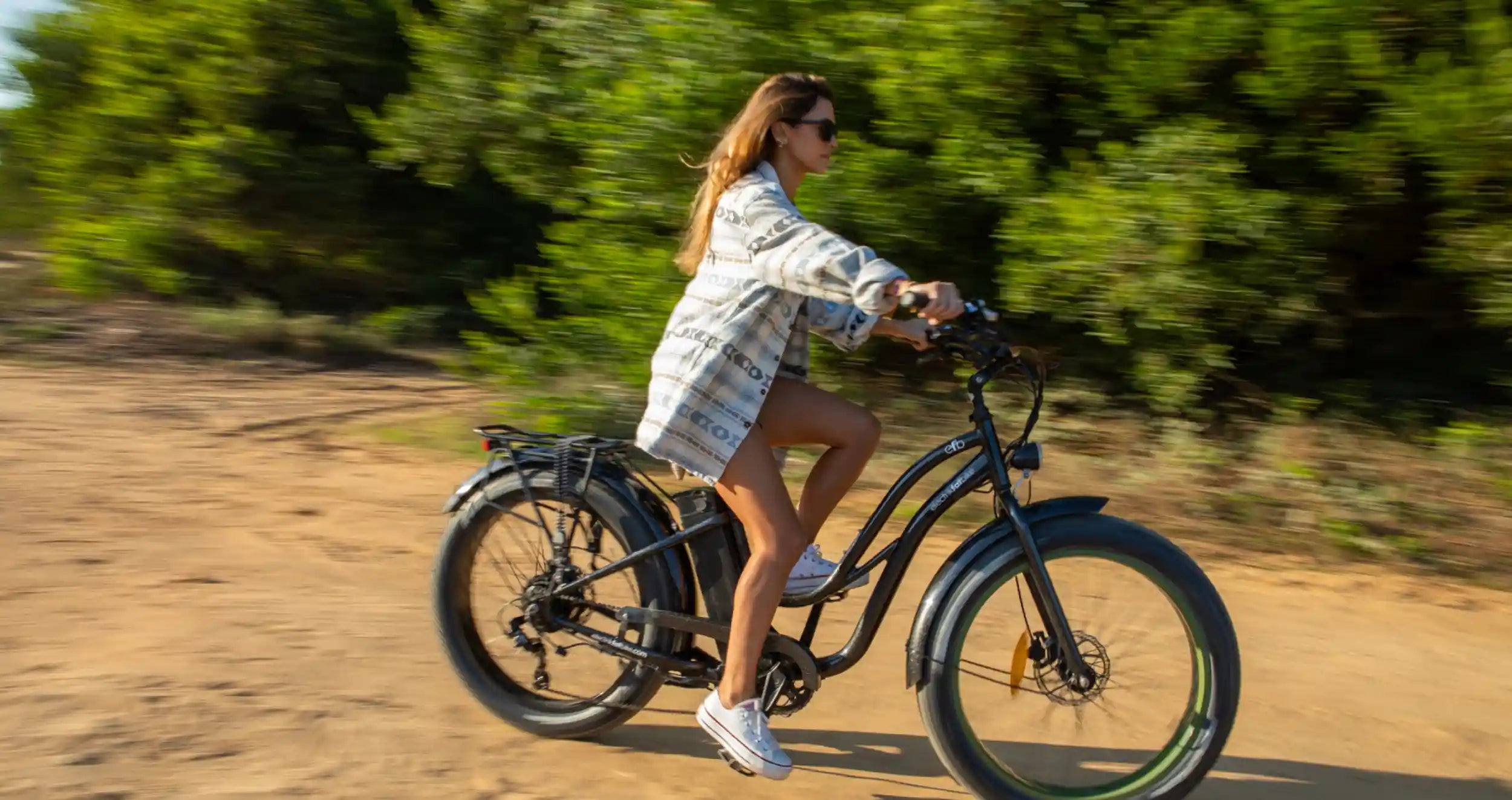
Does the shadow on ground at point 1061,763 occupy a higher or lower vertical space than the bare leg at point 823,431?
lower

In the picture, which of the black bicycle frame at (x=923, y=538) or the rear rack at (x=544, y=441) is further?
the rear rack at (x=544, y=441)

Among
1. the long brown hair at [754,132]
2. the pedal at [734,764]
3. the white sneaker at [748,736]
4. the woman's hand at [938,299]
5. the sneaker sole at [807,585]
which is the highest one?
the long brown hair at [754,132]

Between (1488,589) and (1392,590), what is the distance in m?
0.41

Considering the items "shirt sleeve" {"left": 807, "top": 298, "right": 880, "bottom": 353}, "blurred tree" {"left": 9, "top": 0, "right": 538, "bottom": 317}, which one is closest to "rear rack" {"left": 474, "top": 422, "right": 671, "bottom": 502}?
"shirt sleeve" {"left": 807, "top": 298, "right": 880, "bottom": 353}

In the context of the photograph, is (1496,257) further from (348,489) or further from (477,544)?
(348,489)

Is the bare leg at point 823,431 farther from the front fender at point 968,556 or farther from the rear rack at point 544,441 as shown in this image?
the rear rack at point 544,441

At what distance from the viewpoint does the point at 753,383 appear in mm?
3434

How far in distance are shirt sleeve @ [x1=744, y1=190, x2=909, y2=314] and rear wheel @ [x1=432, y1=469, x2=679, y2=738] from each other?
0.94 metres

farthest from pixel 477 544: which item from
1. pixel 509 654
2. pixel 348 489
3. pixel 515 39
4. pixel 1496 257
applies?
pixel 515 39

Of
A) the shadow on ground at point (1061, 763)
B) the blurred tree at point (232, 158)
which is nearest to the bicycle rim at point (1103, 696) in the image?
the shadow on ground at point (1061, 763)

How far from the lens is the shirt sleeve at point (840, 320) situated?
3.73 m

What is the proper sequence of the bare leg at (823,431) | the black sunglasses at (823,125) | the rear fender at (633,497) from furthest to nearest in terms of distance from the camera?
the rear fender at (633,497) < the bare leg at (823,431) < the black sunglasses at (823,125)

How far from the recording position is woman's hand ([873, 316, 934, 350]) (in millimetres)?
3553

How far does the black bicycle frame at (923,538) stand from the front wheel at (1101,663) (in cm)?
5
